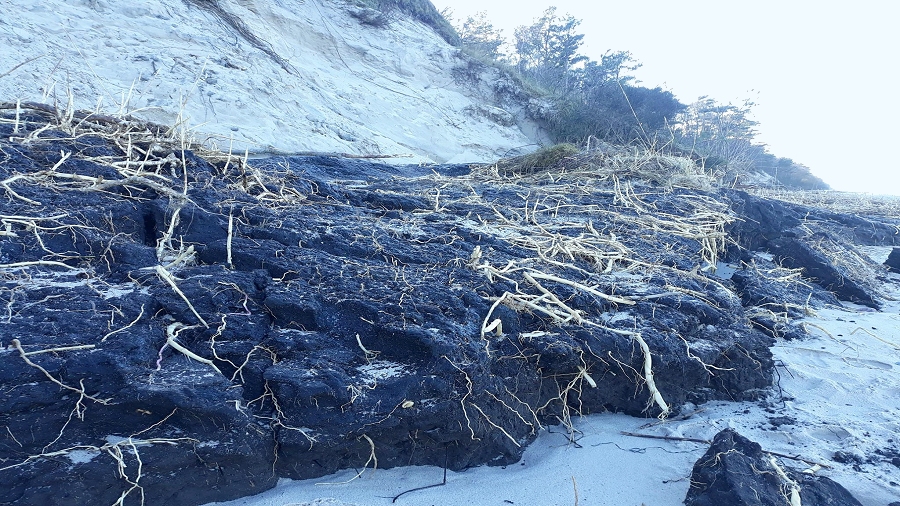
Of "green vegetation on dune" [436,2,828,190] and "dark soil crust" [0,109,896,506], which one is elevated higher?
"green vegetation on dune" [436,2,828,190]

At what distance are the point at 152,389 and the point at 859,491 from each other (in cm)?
244

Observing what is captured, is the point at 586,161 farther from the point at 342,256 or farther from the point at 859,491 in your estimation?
the point at 859,491

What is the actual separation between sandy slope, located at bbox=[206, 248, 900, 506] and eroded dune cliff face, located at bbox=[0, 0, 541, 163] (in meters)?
4.19

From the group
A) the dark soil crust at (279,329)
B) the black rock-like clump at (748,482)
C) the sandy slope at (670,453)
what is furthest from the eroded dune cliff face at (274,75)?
the black rock-like clump at (748,482)

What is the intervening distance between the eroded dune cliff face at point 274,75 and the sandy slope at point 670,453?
13.7ft

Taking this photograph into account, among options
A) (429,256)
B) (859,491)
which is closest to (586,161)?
(429,256)

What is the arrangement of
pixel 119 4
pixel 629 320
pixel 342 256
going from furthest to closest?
pixel 119 4
pixel 342 256
pixel 629 320

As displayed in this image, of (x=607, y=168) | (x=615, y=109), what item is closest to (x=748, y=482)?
(x=607, y=168)

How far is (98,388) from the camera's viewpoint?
67.5 inches

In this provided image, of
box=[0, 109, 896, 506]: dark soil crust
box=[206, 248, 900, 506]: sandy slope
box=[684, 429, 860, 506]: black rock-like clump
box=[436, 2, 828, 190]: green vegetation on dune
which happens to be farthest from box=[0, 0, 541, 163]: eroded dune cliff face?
box=[684, 429, 860, 506]: black rock-like clump

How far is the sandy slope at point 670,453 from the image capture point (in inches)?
76.0

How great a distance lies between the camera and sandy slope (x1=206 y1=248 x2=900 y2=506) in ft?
6.34

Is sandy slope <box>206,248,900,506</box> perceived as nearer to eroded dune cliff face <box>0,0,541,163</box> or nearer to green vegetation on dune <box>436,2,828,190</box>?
eroded dune cliff face <box>0,0,541,163</box>

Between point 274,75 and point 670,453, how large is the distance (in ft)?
27.5
